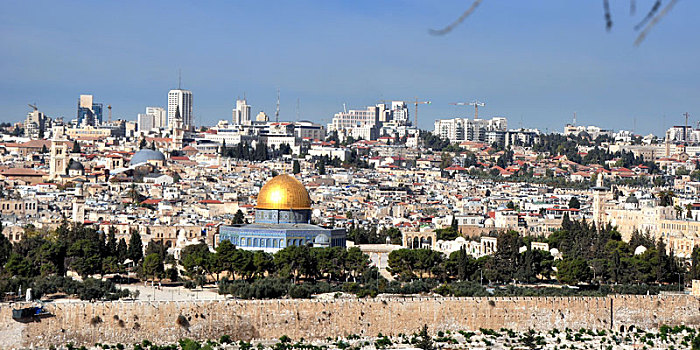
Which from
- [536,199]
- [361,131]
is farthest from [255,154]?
[361,131]

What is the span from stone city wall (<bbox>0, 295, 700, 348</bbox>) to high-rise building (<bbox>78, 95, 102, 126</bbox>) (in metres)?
133

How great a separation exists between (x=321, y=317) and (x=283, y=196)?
1553 centimetres

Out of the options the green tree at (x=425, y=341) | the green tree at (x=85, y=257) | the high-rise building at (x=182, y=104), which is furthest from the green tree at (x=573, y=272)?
the high-rise building at (x=182, y=104)

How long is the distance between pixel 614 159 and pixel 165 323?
332 feet

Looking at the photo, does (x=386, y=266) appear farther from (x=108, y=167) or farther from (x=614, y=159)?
(x=614, y=159)

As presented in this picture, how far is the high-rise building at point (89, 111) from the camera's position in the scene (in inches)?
6895

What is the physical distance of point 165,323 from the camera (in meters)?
35.2

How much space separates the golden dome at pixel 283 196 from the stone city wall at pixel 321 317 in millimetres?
14427

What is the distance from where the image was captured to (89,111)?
592 feet

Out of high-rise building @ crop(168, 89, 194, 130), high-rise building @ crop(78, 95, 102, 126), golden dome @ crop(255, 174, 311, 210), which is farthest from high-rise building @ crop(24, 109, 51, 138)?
golden dome @ crop(255, 174, 311, 210)

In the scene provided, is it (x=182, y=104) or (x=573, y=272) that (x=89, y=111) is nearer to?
A: (x=182, y=104)

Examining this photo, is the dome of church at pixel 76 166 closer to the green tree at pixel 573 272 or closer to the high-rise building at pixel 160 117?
the green tree at pixel 573 272

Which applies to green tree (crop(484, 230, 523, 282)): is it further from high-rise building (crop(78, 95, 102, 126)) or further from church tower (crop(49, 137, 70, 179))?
high-rise building (crop(78, 95, 102, 126))

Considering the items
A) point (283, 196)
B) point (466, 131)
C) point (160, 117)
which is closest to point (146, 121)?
point (160, 117)
